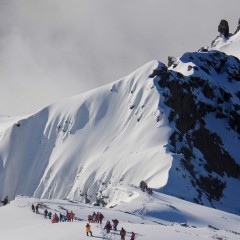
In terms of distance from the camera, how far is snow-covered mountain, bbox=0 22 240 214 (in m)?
113

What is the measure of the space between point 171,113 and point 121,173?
25428 mm

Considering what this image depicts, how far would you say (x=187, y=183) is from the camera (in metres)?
104

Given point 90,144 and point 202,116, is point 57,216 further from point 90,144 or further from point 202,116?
point 90,144

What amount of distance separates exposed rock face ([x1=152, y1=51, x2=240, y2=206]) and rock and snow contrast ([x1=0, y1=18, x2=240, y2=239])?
343 mm

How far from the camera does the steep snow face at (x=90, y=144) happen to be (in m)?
121

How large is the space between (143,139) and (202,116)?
23169 millimetres

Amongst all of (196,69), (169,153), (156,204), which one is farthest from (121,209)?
(196,69)

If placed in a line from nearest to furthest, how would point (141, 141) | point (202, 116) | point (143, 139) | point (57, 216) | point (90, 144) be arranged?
point (57, 216) < point (141, 141) < point (143, 139) < point (202, 116) < point (90, 144)

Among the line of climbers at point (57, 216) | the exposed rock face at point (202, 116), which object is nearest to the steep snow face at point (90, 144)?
the exposed rock face at point (202, 116)

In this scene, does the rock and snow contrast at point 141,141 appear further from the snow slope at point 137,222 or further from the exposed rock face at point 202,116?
the snow slope at point 137,222

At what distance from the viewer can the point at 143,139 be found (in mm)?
128125

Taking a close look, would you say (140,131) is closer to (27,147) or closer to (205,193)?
(205,193)

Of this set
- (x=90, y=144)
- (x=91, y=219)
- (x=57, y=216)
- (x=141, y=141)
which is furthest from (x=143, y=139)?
(x=91, y=219)

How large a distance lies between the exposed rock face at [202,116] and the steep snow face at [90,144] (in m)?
4.33
